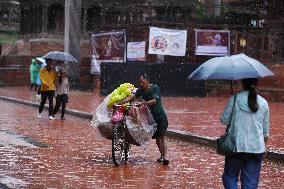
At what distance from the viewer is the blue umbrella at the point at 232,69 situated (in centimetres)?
804

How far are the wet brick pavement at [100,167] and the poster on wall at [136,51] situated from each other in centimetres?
→ 1880

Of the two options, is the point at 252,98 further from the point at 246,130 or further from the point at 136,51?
the point at 136,51

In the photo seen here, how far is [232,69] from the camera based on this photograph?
818 cm

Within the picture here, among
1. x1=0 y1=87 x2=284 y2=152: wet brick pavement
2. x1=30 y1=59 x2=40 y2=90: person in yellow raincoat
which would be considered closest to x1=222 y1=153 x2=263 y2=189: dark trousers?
x1=0 y1=87 x2=284 y2=152: wet brick pavement

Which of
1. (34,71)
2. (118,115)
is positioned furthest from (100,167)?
(34,71)

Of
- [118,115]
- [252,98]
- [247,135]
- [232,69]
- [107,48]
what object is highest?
[232,69]

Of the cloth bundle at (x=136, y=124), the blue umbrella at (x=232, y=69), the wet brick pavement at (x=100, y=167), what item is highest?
the blue umbrella at (x=232, y=69)

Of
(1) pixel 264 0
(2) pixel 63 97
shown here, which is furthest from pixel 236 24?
(2) pixel 63 97

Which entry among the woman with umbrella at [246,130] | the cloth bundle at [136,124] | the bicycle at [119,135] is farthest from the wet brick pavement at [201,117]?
the woman with umbrella at [246,130]

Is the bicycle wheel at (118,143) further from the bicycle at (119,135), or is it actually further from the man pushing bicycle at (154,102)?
the man pushing bicycle at (154,102)

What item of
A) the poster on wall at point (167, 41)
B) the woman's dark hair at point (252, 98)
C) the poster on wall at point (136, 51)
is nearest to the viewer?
the woman's dark hair at point (252, 98)

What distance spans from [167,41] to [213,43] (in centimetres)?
257

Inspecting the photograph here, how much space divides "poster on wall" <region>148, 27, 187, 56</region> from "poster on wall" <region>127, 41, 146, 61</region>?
87cm

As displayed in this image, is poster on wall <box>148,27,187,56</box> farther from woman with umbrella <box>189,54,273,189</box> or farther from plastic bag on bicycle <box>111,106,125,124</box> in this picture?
woman with umbrella <box>189,54,273,189</box>
